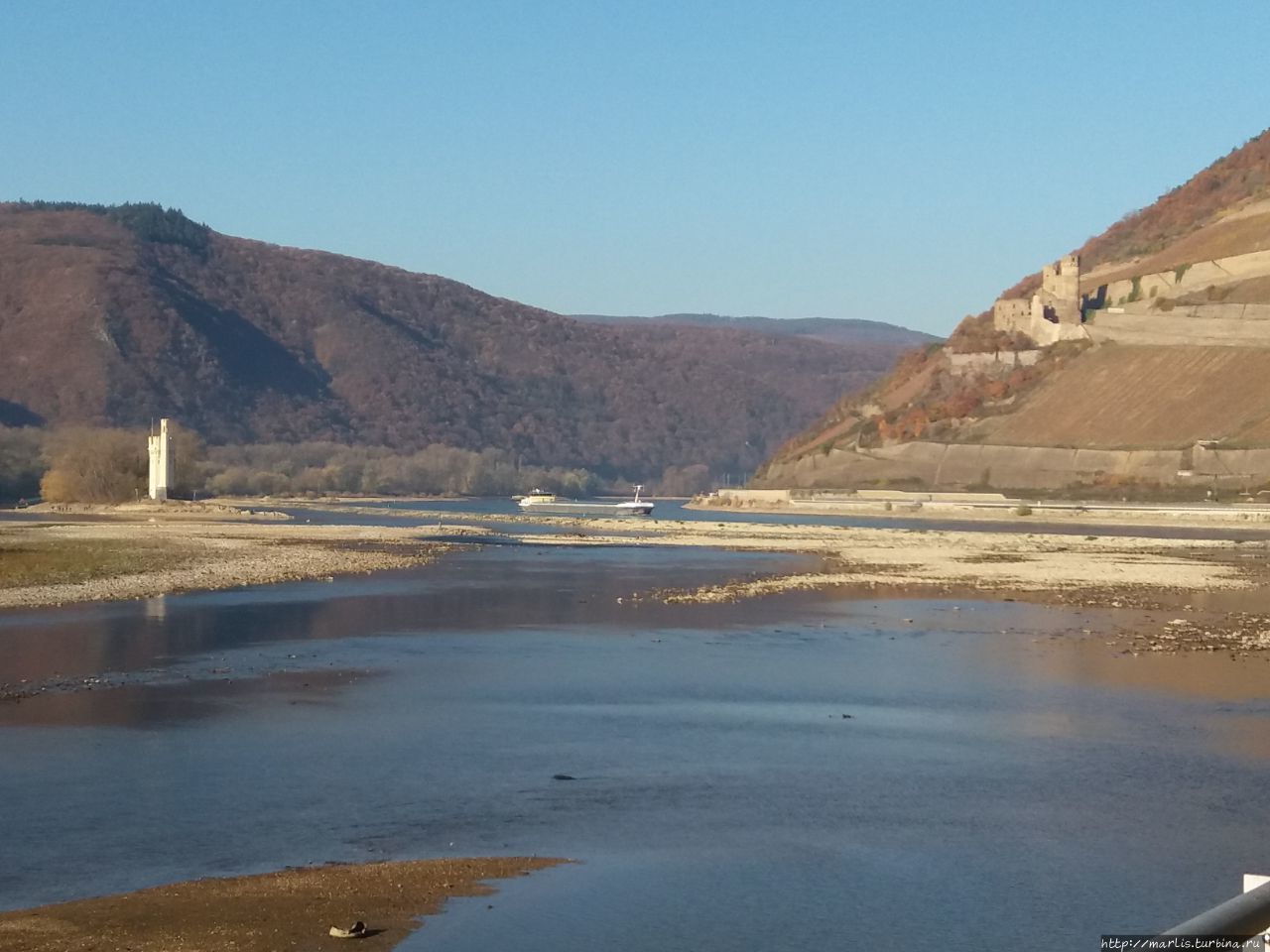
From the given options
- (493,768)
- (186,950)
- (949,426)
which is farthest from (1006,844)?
(949,426)

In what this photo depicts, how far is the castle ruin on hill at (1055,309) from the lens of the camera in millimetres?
144875

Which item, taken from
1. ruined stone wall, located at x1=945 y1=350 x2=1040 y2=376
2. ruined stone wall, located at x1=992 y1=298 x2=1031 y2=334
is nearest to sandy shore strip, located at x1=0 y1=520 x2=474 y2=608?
ruined stone wall, located at x1=945 y1=350 x2=1040 y2=376

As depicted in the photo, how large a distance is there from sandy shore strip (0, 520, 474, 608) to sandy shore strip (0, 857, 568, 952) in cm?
2633

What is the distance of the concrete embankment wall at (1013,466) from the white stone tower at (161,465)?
2181 inches

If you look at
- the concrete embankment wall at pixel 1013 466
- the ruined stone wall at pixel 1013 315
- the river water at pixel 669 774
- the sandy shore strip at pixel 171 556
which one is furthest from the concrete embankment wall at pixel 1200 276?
the river water at pixel 669 774

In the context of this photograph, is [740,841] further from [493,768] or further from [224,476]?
[224,476]

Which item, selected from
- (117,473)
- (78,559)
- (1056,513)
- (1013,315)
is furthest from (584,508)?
(78,559)

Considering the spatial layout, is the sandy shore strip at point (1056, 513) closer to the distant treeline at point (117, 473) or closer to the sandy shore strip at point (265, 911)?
the distant treeline at point (117, 473)

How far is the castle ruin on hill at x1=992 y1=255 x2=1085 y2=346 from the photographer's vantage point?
475 ft

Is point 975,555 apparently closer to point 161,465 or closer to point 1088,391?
point 1088,391

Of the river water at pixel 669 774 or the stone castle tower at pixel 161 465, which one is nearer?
the river water at pixel 669 774

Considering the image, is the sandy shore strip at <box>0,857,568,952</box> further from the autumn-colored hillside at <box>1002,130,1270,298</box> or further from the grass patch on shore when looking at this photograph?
the autumn-colored hillside at <box>1002,130,1270,298</box>

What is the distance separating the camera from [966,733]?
896 inches

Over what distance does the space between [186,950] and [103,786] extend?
641 centimetres
